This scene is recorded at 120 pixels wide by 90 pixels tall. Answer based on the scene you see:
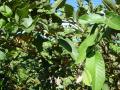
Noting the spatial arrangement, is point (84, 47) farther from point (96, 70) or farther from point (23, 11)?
point (23, 11)

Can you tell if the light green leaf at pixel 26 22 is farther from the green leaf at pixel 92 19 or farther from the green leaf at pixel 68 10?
the green leaf at pixel 92 19

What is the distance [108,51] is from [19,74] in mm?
930

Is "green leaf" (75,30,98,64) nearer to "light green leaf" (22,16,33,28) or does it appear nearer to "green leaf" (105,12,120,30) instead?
"green leaf" (105,12,120,30)

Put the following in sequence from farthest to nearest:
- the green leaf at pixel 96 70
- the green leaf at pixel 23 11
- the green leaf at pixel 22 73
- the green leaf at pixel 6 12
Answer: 1. the green leaf at pixel 22 73
2. the green leaf at pixel 6 12
3. the green leaf at pixel 23 11
4. the green leaf at pixel 96 70

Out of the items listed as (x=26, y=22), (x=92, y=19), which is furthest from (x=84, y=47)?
(x=26, y=22)

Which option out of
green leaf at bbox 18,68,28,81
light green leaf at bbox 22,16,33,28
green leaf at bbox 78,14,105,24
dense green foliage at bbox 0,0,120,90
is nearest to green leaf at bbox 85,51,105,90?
dense green foliage at bbox 0,0,120,90

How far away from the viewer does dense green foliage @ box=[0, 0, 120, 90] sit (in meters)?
1.14

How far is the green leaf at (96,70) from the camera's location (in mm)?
1060

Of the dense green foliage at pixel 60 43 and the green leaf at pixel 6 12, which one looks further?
the green leaf at pixel 6 12

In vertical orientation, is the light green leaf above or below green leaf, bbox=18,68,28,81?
above

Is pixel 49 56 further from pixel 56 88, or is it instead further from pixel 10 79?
pixel 10 79

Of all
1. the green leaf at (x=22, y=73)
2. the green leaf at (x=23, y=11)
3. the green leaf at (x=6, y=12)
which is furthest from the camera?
the green leaf at (x=22, y=73)

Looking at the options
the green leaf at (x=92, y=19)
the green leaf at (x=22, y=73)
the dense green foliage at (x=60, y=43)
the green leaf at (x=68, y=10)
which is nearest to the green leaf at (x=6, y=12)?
the dense green foliage at (x=60, y=43)

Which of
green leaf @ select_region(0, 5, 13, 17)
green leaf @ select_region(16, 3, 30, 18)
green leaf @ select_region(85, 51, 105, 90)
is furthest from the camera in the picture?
green leaf @ select_region(0, 5, 13, 17)
